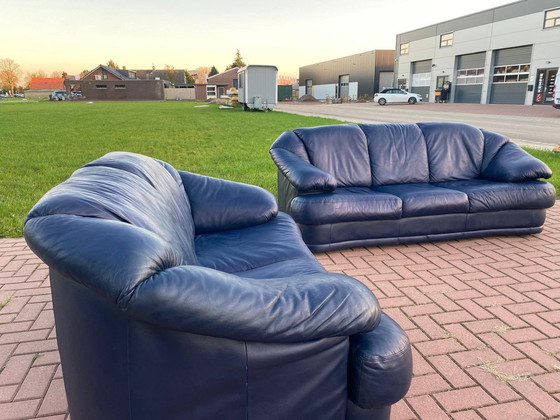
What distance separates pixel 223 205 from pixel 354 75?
47.7 metres

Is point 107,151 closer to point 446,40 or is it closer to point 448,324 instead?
point 448,324

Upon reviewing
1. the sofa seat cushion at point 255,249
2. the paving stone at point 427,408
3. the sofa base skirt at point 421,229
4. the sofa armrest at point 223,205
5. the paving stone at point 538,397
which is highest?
the sofa armrest at point 223,205

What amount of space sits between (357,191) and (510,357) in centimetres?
231

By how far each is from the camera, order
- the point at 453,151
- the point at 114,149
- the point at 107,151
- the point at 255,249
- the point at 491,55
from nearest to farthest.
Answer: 1. the point at 255,249
2. the point at 453,151
3. the point at 107,151
4. the point at 114,149
5. the point at 491,55

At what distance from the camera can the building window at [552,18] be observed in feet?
86.3

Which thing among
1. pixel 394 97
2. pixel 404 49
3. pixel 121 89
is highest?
pixel 404 49

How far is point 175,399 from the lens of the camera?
1471 mm

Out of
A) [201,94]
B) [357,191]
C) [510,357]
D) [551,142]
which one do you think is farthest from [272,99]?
[201,94]

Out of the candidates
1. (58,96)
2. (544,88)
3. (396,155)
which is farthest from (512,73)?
(58,96)

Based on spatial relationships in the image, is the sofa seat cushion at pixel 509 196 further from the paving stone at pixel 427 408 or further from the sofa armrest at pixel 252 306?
the sofa armrest at pixel 252 306

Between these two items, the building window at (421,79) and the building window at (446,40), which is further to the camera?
the building window at (421,79)

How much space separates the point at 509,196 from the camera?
4492 millimetres

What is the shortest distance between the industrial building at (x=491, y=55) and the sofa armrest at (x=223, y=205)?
1163 inches

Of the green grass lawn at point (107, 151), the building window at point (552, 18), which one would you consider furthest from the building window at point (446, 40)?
the green grass lawn at point (107, 151)
